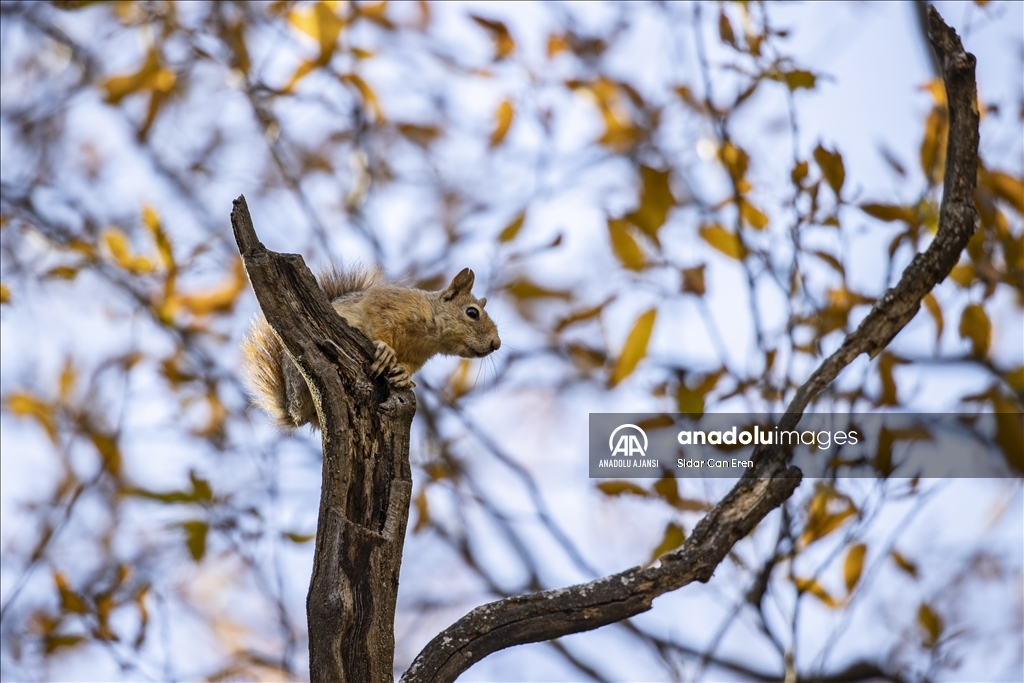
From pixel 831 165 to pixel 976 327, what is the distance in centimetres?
98

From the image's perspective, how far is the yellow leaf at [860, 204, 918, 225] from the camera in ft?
13.1

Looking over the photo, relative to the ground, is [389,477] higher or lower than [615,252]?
lower

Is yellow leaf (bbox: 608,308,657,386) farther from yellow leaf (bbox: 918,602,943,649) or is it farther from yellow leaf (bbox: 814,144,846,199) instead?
yellow leaf (bbox: 918,602,943,649)

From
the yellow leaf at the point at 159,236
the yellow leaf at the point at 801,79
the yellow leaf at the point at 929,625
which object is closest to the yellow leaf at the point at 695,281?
the yellow leaf at the point at 801,79

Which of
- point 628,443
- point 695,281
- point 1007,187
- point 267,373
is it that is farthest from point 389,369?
point 1007,187

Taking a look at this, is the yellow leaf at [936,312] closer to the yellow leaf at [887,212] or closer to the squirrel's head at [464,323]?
the yellow leaf at [887,212]

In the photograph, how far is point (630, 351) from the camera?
14.4 ft

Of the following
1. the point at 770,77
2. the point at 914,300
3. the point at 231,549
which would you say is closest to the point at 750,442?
the point at 914,300

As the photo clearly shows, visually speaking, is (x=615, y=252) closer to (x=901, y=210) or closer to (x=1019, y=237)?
(x=901, y=210)

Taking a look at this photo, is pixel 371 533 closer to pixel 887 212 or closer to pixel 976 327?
pixel 887 212

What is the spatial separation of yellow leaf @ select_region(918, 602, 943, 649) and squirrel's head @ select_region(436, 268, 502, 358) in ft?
8.50

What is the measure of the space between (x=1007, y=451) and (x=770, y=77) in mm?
2018

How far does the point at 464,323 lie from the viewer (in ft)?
14.6

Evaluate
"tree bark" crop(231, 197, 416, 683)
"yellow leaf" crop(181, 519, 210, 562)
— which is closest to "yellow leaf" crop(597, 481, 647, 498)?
"tree bark" crop(231, 197, 416, 683)
